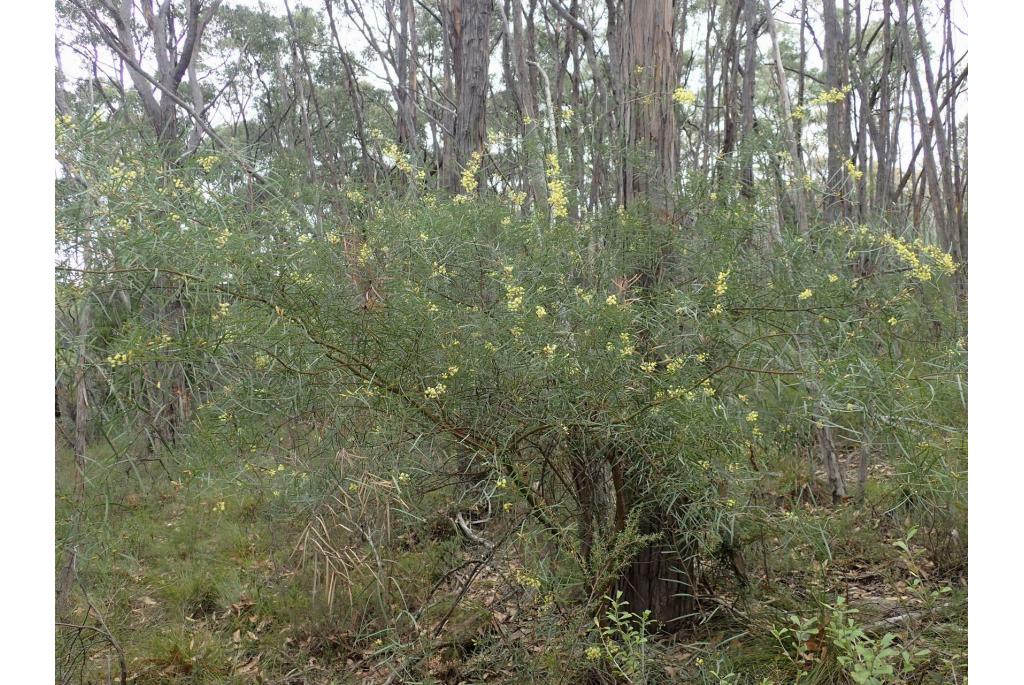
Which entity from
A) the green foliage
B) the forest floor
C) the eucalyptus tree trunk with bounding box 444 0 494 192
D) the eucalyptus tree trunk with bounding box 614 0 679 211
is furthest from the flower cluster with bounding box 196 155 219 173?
the eucalyptus tree trunk with bounding box 444 0 494 192

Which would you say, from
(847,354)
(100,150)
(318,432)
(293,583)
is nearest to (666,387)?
(847,354)

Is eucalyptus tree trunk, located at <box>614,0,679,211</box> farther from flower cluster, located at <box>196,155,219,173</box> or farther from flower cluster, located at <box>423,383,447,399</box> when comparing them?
flower cluster, located at <box>196,155,219,173</box>

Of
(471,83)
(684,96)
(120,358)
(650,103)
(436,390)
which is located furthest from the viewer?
(471,83)

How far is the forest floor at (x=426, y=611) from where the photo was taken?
2.37m

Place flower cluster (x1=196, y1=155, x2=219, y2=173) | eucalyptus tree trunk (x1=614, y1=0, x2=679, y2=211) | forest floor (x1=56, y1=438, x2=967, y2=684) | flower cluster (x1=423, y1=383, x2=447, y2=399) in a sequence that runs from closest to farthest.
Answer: flower cluster (x1=423, y1=383, x2=447, y2=399) < flower cluster (x1=196, y1=155, x2=219, y2=173) < forest floor (x1=56, y1=438, x2=967, y2=684) < eucalyptus tree trunk (x1=614, y1=0, x2=679, y2=211)

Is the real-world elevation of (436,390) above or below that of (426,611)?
above

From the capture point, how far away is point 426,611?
9.05 ft

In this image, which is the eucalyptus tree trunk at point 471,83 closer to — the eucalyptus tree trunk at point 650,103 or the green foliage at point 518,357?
the eucalyptus tree trunk at point 650,103

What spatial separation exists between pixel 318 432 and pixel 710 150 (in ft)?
5.95

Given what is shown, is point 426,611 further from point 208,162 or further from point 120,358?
point 208,162

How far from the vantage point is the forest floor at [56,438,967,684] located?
237cm

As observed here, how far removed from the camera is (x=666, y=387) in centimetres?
228

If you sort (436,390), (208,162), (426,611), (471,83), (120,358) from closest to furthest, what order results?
(120,358), (436,390), (208,162), (426,611), (471,83)

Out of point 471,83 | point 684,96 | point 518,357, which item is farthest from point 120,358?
point 471,83
